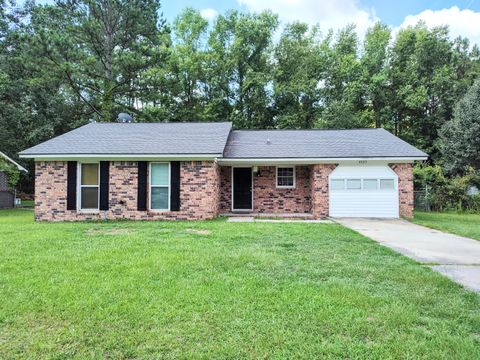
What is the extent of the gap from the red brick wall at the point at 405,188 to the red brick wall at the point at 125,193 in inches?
270

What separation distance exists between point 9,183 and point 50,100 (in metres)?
6.78

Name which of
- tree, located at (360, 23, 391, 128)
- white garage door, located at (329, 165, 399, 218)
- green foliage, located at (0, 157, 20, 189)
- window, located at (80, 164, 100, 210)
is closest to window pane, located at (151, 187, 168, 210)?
window, located at (80, 164, 100, 210)

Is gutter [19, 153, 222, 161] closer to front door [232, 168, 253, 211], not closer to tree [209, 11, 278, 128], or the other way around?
front door [232, 168, 253, 211]

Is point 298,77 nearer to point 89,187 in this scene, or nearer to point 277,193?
point 277,193

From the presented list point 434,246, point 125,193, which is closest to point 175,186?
point 125,193

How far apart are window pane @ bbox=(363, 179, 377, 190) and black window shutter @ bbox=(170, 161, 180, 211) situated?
6788 millimetres

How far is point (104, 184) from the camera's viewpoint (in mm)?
11477

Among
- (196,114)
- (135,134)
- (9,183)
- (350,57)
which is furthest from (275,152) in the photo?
(350,57)

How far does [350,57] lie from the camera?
1035 inches

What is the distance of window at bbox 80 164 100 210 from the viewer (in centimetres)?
1162

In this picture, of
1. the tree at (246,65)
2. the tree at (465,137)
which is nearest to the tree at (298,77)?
the tree at (246,65)

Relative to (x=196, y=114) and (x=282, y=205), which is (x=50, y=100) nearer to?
(x=196, y=114)

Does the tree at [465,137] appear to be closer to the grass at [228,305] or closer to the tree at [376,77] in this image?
the tree at [376,77]

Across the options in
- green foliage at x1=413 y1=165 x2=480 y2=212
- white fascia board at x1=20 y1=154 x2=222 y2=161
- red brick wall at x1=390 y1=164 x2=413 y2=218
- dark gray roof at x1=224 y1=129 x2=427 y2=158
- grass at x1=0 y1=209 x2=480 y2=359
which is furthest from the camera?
green foliage at x1=413 y1=165 x2=480 y2=212
